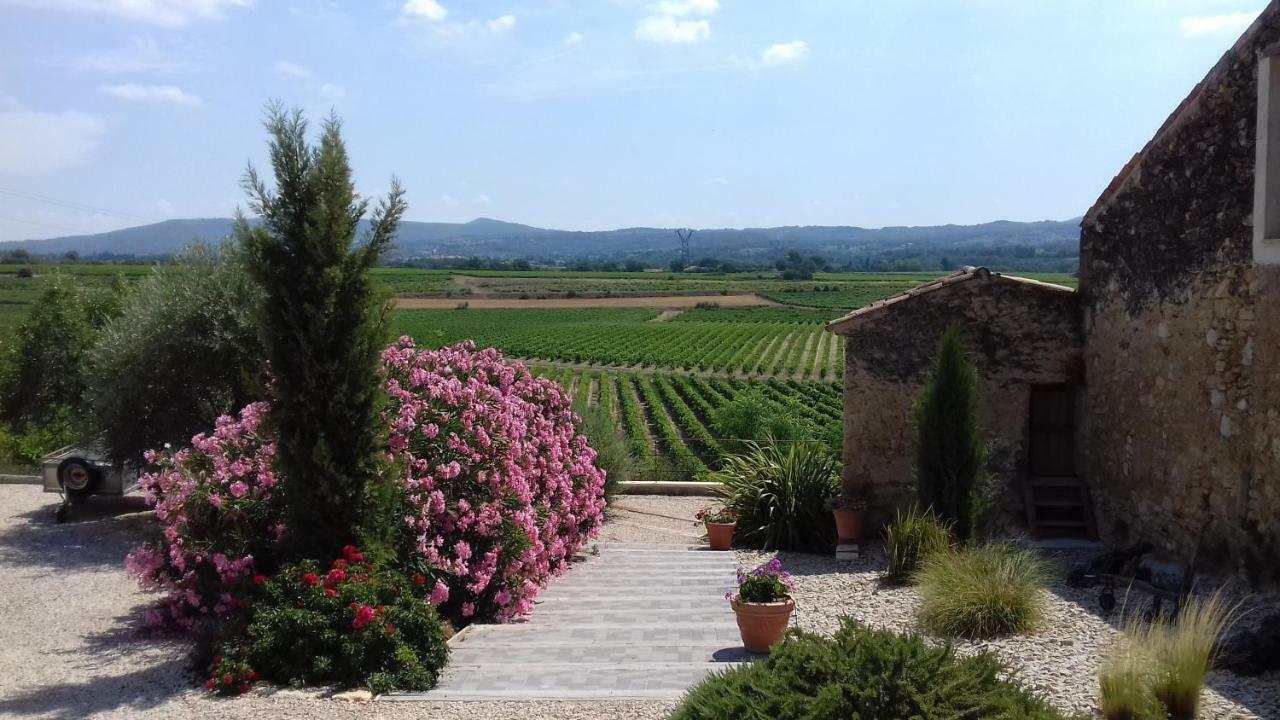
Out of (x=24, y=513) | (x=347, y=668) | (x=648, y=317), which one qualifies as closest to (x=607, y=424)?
(x=24, y=513)

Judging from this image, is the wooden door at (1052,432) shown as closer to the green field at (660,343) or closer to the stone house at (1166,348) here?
the stone house at (1166,348)

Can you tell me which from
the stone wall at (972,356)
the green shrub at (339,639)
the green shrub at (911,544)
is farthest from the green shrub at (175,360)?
the green shrub at (911,544)

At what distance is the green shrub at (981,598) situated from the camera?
7.62 m

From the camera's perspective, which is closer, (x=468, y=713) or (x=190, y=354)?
(x=468, y=713)

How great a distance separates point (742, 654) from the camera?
25.0 feet

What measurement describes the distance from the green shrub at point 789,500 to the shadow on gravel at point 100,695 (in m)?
7.50

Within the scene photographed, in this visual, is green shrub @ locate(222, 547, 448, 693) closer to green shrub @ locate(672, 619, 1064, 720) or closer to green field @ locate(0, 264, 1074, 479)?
green field @ locate(0, 264, 1074, 479)

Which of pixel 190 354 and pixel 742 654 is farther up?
pixel 190 354

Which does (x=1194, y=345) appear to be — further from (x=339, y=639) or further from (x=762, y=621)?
(x=339, y=639)

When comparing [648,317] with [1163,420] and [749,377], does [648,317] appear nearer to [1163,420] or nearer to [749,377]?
[749,377]

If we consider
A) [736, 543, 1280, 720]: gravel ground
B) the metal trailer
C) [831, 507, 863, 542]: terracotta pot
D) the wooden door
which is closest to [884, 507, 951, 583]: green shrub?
[736, 543, 1280, 720]: gravel ground

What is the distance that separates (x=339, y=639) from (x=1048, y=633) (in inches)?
204

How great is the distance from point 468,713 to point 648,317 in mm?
86615

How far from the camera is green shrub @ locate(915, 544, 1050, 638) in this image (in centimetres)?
762
